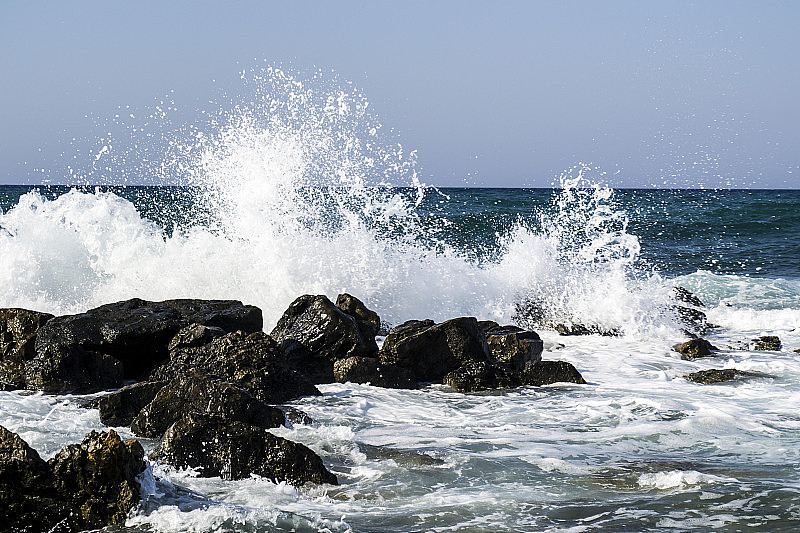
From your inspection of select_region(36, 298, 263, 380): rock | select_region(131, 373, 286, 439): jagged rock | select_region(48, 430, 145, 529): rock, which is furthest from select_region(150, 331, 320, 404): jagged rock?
select_region(48, 430, 145, 529): rock

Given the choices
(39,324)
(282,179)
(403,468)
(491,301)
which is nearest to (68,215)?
(282,179)

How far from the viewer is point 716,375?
7387 millimetres

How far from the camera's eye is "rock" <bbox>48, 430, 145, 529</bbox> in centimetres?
338

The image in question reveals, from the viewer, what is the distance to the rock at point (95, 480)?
133 inches

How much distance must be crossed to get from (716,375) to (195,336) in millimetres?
4395

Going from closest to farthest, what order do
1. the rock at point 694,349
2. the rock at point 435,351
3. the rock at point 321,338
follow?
the rock at point 321,338 < the rock at point 435,351 < the rock at point 694,349

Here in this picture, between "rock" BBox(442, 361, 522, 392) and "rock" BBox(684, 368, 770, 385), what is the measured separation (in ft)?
5.45

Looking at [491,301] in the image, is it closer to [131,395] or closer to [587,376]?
[587,376]

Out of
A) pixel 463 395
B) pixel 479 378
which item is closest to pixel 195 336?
pixel 463 395

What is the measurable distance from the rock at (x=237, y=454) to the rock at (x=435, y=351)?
2.90m

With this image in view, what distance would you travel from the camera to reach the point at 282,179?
1211 cm

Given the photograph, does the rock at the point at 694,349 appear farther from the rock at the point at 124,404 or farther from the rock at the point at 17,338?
the rock at the point at 17,338

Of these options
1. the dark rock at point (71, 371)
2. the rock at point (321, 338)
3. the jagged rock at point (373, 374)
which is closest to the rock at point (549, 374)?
the jagged rock at point (373, 374)

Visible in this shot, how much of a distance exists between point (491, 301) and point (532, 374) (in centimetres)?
437
